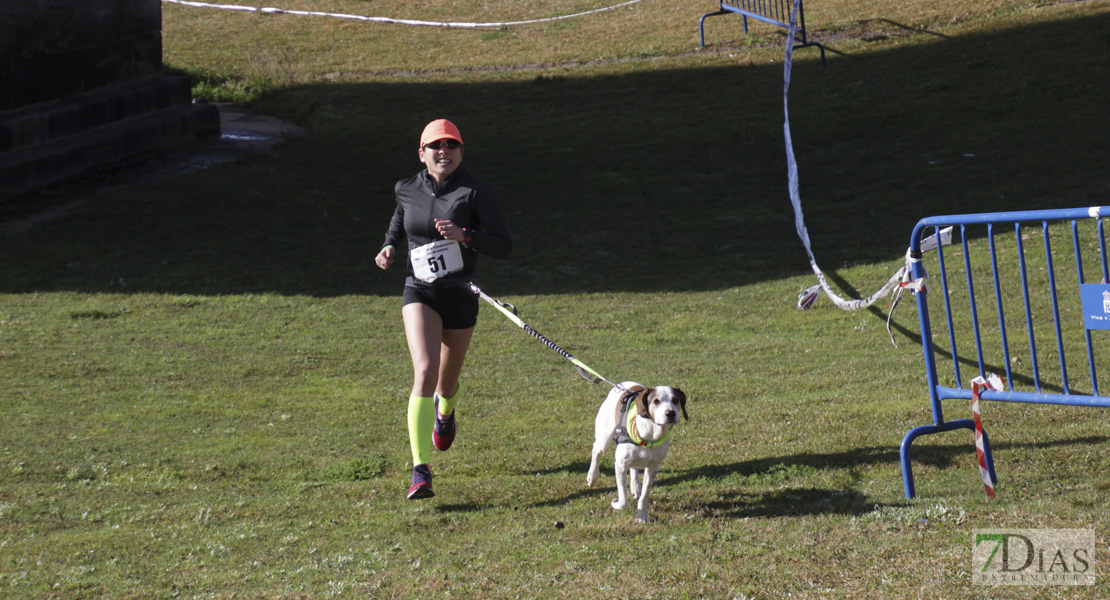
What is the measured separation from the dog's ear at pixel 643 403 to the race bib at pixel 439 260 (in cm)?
150

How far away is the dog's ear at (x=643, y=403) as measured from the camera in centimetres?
592

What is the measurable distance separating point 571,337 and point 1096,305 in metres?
6.40

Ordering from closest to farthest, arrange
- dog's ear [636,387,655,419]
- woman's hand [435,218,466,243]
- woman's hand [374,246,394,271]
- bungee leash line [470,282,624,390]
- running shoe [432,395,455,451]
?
1. dog's ear [636,387,655,419]
2. woman's hand [435,218,466,243]
3. bungee leash line [470,282,624,390]
4. woman's hand [374,246,394,271]
5. running shoe [432,395,455,451]

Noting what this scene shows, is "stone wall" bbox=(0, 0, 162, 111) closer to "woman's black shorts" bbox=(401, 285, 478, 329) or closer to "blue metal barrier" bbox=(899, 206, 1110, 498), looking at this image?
"woman's black shorts" bbox=(401, 285, 478, 329)

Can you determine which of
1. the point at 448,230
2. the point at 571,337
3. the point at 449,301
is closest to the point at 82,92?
the point at 571,337

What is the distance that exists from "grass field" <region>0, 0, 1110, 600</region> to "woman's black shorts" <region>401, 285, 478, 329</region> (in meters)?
1.09

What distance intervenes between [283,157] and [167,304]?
7.92 meters

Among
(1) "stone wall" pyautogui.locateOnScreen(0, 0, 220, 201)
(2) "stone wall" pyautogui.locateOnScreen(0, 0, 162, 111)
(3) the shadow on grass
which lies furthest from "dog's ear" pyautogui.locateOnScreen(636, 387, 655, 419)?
(2) "stone wall" pyautogui.locateOnScreen(0, 0, 162, 111)

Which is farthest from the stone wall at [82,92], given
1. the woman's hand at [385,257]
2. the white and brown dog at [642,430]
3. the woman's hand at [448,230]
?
the white and brown dog at [642,430]

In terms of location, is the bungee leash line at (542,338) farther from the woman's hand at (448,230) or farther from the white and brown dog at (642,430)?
the woman's hand at (448,230)

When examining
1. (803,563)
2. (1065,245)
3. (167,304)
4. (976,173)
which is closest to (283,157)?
(167,304)

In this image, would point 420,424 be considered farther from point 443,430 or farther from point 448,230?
point 448,230

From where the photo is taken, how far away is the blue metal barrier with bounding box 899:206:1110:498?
5781 millimetres

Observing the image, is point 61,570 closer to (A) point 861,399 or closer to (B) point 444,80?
(A) point 861,399
